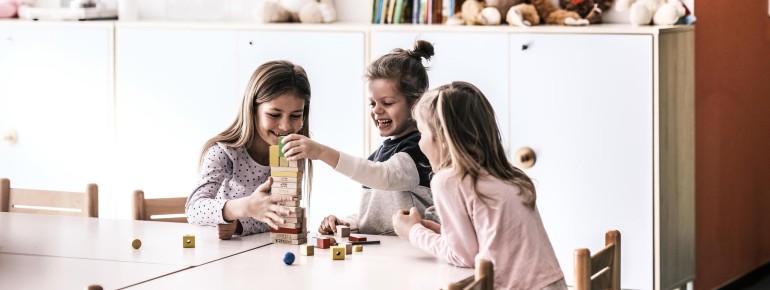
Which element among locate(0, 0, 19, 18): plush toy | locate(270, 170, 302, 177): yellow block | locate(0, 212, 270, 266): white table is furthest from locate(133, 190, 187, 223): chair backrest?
locate(0, 0, 19, 18): plush toy

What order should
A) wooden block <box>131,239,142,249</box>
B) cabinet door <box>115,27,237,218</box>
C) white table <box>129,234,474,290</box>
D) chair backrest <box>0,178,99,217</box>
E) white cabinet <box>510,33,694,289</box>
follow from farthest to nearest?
1. cabinet door <box>115,27,237,218</box>
2. white cabinet <box>510,33,694,289</box>
3. chair backrest <box>0,178,99,217</box>
4. wooden block <box>131,239,142,249</box>
5. white table <box>129,234,474,290</box>

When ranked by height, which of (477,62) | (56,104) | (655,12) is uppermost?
(655,12)

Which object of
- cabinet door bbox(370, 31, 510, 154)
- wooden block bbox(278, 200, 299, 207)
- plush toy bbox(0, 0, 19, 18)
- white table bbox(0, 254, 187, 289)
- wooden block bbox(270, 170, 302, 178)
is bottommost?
white table bbox(0, 254, 187, 289)

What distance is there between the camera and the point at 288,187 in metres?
2.59

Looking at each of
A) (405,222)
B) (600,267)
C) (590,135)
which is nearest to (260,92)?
(405,222)

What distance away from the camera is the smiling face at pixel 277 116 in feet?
9.39

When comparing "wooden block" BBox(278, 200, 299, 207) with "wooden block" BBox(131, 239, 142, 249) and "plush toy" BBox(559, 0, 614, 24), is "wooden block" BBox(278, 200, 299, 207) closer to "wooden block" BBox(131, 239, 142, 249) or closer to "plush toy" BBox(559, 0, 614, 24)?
"wooden block" BBox(131, 239, 142, 249)

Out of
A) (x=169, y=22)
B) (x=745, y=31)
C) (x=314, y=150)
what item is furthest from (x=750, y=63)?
(x=314, y=150)

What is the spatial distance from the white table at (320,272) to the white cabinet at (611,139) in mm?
1607

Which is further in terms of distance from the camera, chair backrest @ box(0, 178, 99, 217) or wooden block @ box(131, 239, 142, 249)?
chair backrest @ box(0, 178, 99, 217)

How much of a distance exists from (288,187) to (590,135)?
170 centimetres

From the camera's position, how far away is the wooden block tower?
2578 mm

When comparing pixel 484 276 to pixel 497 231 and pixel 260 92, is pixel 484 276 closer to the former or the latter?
pixel 497 231

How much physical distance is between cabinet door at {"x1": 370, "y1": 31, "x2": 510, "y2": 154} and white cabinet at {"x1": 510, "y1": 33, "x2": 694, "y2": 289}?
4 centimetres
